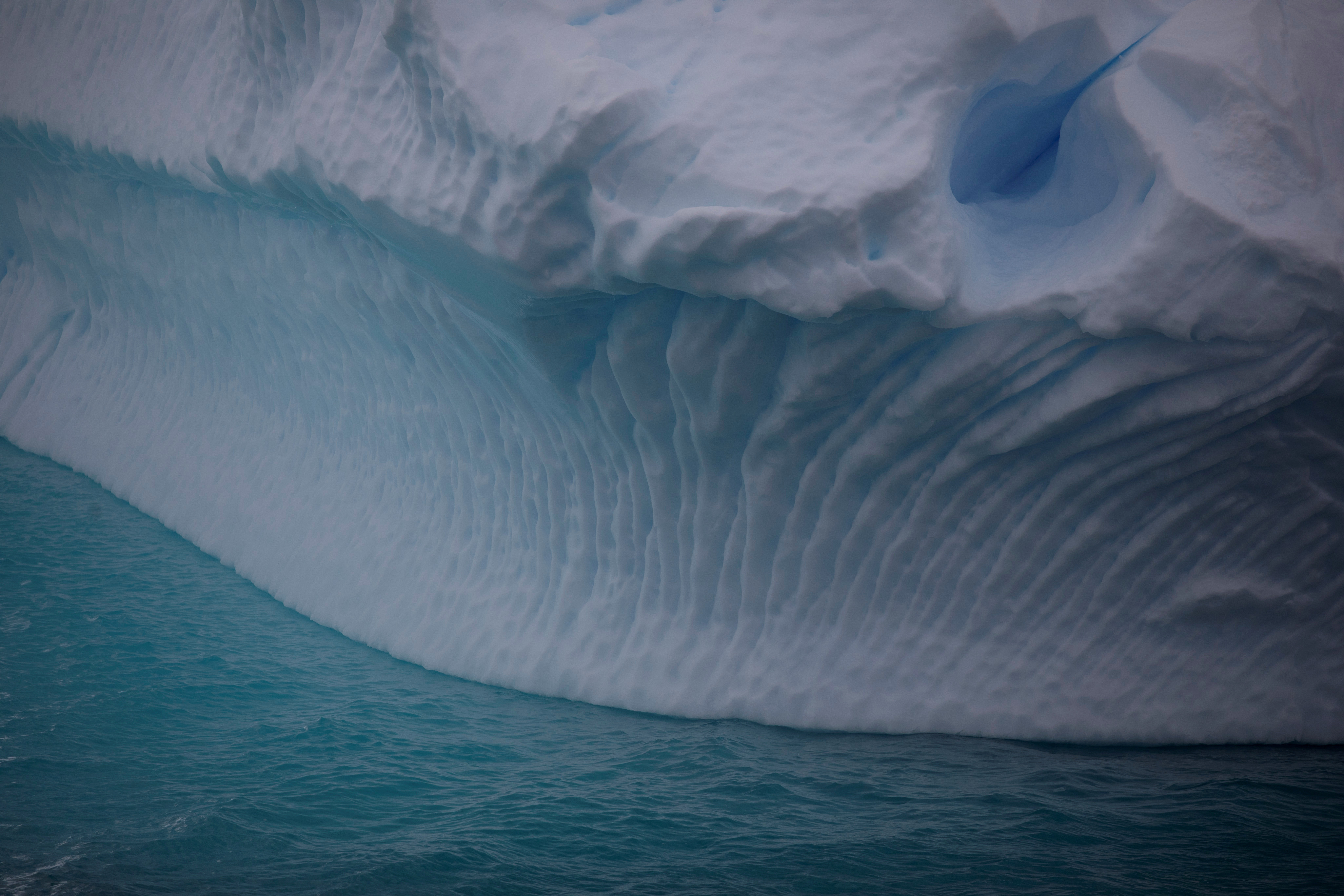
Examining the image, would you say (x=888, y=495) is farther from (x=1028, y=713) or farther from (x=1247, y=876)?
(x=1247, y=876)

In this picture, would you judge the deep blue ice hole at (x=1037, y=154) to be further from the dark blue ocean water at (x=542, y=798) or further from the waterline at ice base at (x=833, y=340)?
the dark blue ocean water at (x=542, y=798)

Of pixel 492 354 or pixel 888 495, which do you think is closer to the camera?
pixel 888 495

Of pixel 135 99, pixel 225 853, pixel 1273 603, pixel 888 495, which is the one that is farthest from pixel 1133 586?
pixel 135 99

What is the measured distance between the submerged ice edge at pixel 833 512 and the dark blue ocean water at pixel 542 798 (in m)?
0.25

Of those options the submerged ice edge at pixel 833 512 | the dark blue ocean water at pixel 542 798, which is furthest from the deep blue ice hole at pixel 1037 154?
the dark blue ocean water at pixel 542 798

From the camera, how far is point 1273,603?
162 inches

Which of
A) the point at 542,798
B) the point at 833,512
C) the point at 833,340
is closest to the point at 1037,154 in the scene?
the point at 833,340

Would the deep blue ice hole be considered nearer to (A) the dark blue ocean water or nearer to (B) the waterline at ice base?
(B) the waterline at ice base

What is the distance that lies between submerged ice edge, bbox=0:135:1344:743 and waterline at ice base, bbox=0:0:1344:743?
0.7 inches

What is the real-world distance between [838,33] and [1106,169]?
1099 mm

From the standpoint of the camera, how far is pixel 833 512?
4293mm

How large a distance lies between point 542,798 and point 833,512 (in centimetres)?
163

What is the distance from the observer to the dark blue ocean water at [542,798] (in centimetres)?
329

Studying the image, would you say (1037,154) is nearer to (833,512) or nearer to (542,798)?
(833,512)
